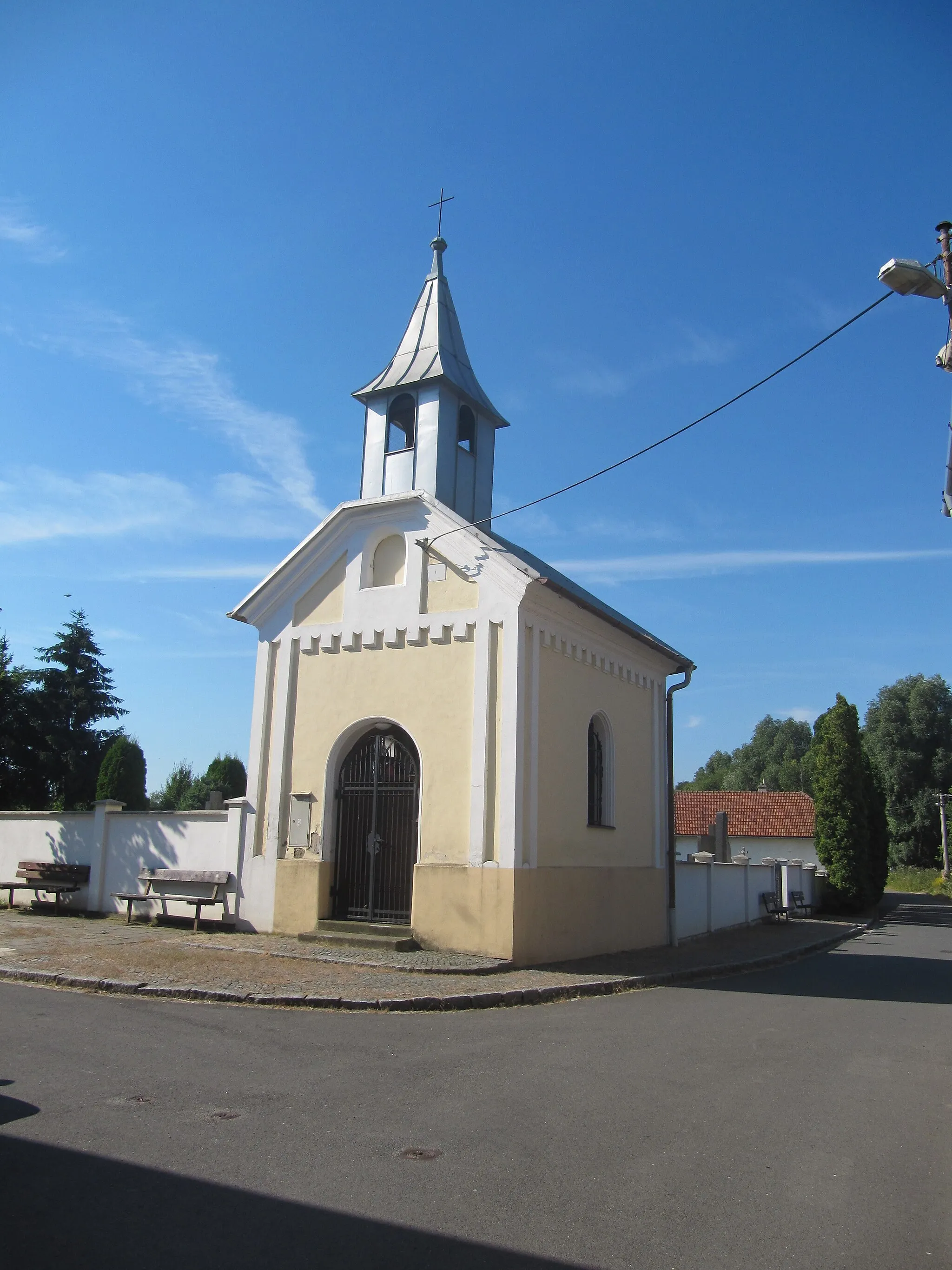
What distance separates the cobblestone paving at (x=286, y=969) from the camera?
9.94m

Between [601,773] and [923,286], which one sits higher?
[923,286]

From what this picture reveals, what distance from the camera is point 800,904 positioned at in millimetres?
27984

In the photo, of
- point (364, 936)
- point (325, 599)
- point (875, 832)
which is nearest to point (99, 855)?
point (364, 936)

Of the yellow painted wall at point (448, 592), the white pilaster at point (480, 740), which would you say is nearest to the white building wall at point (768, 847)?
the yellow painted wall at point (448, 592)

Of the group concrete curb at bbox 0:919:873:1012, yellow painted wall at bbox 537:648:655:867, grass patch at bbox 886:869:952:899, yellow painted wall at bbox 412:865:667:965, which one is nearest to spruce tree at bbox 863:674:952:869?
grass patch at bbox 886:869:952:899

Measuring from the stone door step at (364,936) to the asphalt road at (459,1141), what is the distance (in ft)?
11.1

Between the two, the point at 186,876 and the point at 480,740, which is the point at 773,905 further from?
the point at 186,876

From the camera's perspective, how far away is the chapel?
13.0m

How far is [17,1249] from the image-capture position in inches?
153

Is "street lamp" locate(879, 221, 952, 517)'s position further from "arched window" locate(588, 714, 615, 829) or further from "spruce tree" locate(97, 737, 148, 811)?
"spruce tree" locate(97, 737, 148, 811)

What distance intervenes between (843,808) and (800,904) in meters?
4.54

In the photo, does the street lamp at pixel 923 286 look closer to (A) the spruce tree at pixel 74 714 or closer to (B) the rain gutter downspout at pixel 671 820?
(B) the rain gutter downspout at pixel 671 820

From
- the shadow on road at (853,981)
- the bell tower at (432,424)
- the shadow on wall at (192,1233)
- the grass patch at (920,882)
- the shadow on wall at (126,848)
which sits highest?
the bell tower at (432,424)

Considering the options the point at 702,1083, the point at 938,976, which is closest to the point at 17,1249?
the point at 702,1083
